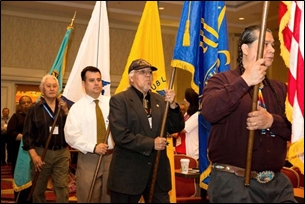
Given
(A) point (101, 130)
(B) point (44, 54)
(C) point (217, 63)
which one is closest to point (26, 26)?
(B) point (44, 54)

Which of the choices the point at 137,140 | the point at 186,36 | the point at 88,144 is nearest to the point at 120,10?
the point at 88,144

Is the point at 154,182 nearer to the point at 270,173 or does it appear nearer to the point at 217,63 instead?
the point at 217,63

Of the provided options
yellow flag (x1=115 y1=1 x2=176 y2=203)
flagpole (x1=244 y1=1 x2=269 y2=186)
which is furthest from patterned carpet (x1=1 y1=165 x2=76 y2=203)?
flagpole (x1=244 y1=1 x2=269 y2=186)

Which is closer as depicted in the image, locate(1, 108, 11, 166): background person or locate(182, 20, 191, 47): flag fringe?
locate(182, 20, 191, 47): flag fringe

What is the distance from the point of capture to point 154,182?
3.78 meters

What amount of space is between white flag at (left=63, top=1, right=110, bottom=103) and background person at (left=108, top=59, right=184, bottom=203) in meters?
1.67

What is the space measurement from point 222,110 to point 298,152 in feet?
1.38

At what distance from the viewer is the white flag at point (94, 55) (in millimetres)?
5652

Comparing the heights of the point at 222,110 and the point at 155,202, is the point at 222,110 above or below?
above

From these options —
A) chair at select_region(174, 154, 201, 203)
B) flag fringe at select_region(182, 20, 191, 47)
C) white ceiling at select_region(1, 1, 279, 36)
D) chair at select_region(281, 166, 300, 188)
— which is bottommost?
chair at select_region(174, 154, 201, 203)

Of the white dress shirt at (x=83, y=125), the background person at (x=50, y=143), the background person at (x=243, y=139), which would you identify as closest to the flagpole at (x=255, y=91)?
the background person at (x=243, y=139)

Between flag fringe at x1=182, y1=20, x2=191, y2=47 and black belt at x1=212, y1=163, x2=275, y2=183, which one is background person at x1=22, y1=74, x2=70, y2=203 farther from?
black belt at x1=212, y1=163, x2=275, y2=183

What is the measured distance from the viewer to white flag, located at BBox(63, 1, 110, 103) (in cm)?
565

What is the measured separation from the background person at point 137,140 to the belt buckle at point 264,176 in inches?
51.3
